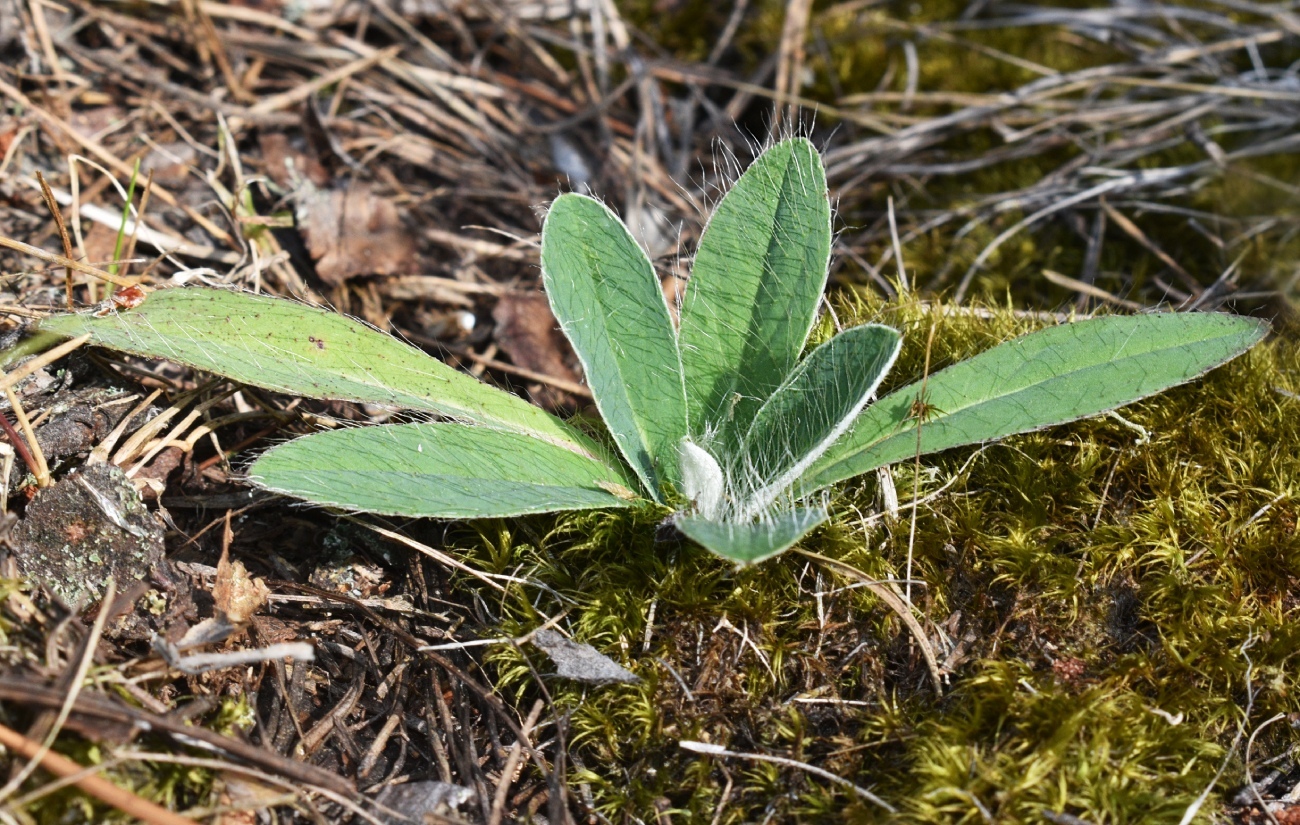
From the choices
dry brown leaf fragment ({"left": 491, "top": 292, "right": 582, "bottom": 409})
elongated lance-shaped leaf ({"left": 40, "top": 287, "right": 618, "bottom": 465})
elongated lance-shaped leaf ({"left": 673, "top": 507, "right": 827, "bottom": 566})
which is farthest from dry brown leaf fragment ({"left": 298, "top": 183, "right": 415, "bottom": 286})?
elongated lance-shaped leaf ({"left": 673, "top": 507, "right": 827, "bottom": 566})

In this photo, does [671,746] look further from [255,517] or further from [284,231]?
[284,231]

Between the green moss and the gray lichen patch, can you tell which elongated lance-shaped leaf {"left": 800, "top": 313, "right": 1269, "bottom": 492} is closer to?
the green moss

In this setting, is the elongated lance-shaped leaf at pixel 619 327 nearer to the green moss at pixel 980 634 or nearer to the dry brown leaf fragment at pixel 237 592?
the green moss at pixel 980 634

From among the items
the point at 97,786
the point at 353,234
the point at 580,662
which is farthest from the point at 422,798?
the point at 353,234

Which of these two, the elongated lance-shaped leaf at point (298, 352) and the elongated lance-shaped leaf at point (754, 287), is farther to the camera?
the elongated lance-shaped leaf at point (754, 287)

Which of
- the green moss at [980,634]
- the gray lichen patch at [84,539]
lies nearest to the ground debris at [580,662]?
the green moss at [980,634]
